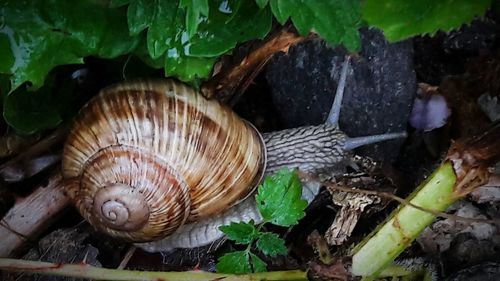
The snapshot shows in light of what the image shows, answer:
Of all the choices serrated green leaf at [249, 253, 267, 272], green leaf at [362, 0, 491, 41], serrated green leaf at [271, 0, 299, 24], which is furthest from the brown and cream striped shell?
green leaf at [362, 0, 491, 41]

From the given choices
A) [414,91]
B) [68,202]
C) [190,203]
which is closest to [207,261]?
[190,203]

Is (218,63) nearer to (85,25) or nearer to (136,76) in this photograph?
(136,76)

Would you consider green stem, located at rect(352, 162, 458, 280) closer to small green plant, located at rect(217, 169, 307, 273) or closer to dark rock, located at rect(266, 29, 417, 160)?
small green plant, located at rect(217, 169, 307, 273)

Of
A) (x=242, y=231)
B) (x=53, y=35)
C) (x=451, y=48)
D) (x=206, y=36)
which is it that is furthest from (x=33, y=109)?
(x=451, y=48)

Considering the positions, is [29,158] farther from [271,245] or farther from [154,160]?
[271,245]

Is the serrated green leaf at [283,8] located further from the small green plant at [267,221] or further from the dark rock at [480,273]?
the dark rock at [480,273]

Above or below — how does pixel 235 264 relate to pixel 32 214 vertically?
below
